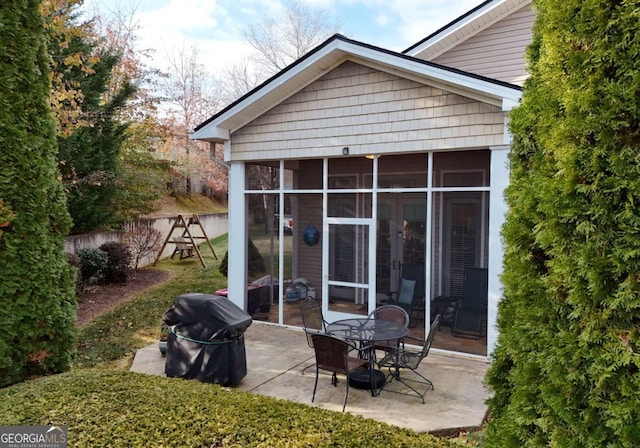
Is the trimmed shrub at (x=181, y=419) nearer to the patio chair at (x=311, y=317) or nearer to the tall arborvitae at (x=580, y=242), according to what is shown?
the tall arborvitae at (x=580, y=242)

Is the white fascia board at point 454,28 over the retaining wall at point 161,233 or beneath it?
over

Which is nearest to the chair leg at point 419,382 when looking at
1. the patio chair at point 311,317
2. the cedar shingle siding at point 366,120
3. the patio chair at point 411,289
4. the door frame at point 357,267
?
the patio chair at point 311,317

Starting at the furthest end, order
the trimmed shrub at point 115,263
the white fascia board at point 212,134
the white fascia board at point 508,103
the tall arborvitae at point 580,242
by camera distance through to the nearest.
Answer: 1. the trimmed shrub at point 115,263
2. the white fascia board at point 212,134
3. the white fascia board at point 508,103
4. the tall arborvitae at point 580,242

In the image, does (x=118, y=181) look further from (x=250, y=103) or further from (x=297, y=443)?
(x=297, y=443)

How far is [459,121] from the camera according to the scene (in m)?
6.26

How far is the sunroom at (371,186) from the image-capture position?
247 inches

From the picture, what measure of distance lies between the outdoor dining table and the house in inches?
52.0

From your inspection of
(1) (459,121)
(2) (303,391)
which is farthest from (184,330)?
(1) (459,121)

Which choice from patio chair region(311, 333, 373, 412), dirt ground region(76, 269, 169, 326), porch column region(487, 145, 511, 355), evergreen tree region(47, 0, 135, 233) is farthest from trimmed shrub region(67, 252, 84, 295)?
porch column region(487, 145, 511, 355)

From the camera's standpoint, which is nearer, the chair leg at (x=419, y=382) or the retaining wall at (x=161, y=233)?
the chair leg at (x=419, y=382)

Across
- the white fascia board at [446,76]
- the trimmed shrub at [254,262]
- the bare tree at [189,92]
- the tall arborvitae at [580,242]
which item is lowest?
the trimmed shrub at [254,262]

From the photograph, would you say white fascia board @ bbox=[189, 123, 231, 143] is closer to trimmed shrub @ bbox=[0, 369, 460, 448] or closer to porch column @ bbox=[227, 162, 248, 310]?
porch column @ bbox=[227, 162, 248, 310]

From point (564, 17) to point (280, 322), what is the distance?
689 cm

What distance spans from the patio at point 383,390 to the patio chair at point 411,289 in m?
0.77
